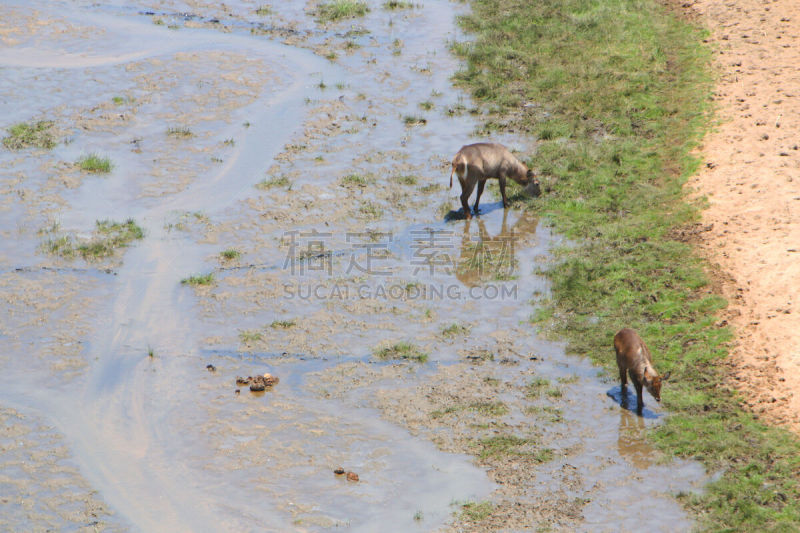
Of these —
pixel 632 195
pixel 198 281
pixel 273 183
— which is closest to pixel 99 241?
pixel 198 281

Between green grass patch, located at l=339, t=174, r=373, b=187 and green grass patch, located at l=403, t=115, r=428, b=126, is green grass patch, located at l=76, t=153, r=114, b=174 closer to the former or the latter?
green grass patch, located at l=339, t=174, r=373, b=187

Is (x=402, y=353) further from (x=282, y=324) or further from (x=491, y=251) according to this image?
(x=491, y=251)

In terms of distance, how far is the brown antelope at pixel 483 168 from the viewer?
50.4 feet

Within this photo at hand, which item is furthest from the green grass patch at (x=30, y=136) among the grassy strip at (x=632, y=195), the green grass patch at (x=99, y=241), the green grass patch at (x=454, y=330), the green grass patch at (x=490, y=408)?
the green grass patch at (x=490, y=408)

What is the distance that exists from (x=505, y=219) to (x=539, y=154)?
2319 millimetres

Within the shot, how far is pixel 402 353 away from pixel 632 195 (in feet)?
20.1

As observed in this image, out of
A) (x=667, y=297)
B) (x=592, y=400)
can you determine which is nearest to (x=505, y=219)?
(x=667, y=297)

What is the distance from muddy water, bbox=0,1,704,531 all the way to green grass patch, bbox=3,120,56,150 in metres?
0.35

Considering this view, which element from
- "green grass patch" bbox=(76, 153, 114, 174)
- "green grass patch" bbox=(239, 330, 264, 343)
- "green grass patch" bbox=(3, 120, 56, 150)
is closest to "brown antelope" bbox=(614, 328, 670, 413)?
"green grass patch" bbox=(239, 330, 264, 343)

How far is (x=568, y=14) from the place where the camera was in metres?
23.7

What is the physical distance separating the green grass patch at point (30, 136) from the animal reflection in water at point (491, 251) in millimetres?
8918

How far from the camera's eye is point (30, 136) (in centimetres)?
1780

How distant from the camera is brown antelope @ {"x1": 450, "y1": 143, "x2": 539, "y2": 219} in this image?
50.4ft

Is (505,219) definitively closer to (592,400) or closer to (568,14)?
(592,400)
